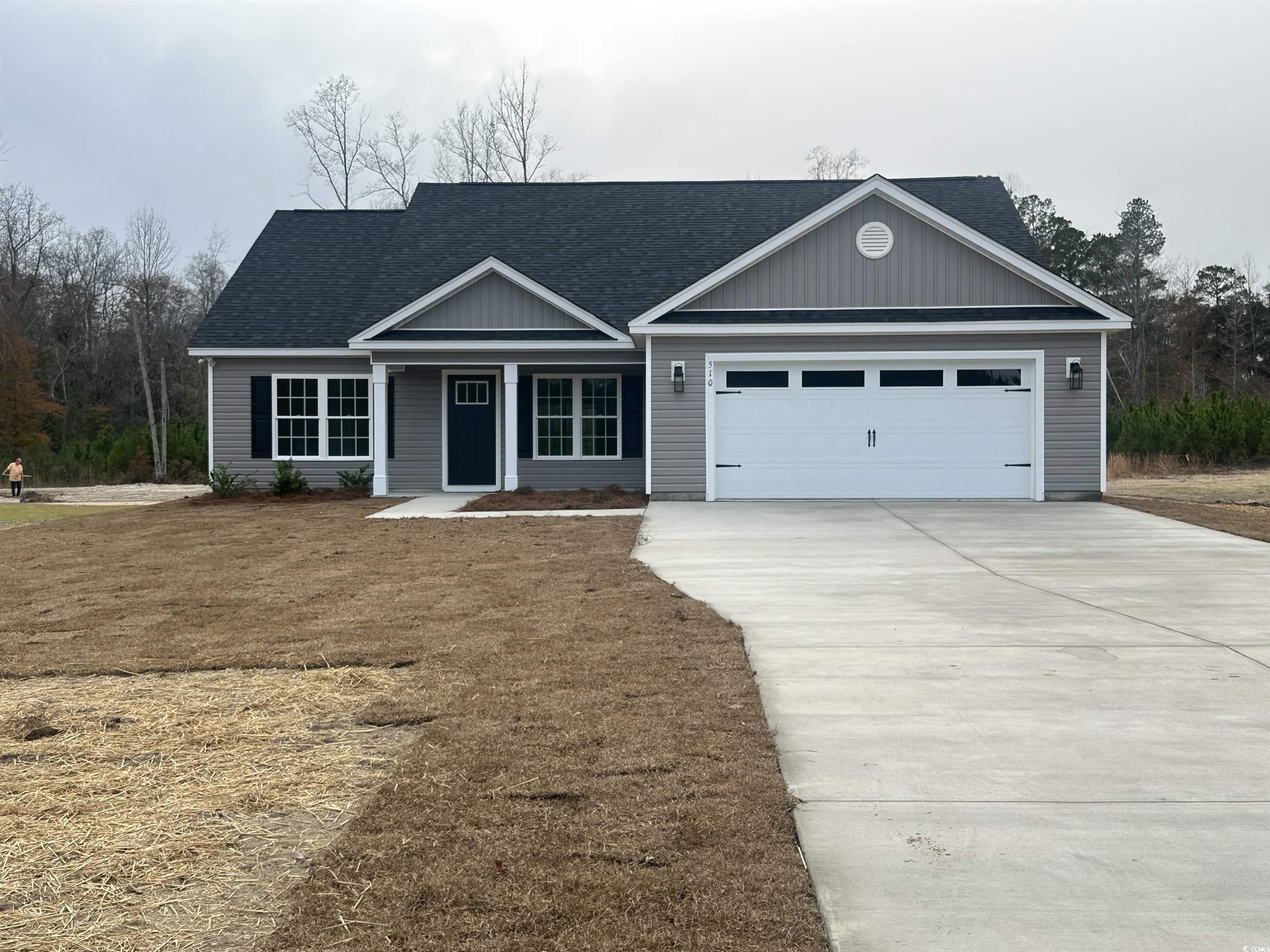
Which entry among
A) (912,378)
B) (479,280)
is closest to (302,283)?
(479,280)

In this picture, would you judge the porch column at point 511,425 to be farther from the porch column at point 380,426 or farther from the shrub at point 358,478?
the shrub at point 358,478

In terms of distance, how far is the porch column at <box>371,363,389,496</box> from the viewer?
1861 centimetres

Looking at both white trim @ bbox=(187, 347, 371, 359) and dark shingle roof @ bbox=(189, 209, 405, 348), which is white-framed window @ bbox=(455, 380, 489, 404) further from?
dark shingle roof @ bbox=(189, 209, 405, 348)

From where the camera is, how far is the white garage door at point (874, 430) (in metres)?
17.0

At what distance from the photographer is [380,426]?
1877 cm

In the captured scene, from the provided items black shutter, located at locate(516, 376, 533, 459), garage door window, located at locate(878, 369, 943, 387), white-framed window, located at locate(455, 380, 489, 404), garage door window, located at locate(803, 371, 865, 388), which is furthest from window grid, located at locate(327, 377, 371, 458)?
garage door window, located at locate(878, 369, 943, 387)

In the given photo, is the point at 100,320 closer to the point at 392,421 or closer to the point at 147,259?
the point at 147,259

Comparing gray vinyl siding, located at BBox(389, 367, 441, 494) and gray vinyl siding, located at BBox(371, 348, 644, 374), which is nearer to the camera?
gray vinyl siding, located at BBox(371, 348, 644, 374)

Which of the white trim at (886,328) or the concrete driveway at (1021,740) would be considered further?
the white trim at (886,328)

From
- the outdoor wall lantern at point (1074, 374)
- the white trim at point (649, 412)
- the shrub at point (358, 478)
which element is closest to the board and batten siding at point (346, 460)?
the shrub at point (358, 478)

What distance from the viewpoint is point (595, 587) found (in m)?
9.23

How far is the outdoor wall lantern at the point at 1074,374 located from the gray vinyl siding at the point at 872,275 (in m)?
1.06

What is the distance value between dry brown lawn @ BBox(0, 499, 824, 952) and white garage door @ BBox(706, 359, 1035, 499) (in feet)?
19.2

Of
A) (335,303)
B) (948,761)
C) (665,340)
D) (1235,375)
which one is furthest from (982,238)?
(1235,375)
